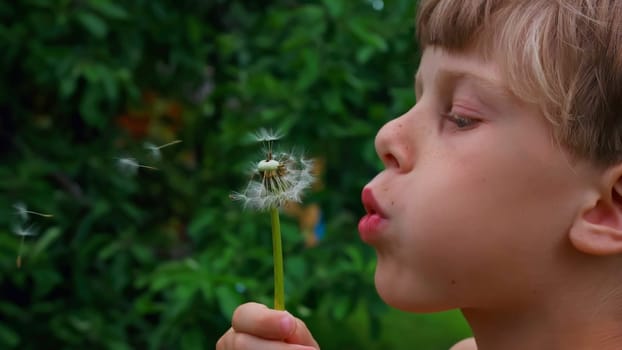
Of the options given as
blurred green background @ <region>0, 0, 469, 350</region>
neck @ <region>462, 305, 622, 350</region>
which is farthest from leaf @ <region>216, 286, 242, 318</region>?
neck @ <region>462, 305, 622, 350</region>

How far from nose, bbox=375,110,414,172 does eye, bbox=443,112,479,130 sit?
59 mm

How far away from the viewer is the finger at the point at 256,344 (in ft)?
3.93

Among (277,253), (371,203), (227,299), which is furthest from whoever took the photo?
(227,299)

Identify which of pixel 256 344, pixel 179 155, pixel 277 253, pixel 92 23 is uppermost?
pixel 92 23

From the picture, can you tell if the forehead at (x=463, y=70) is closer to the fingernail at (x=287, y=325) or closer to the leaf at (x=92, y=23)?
the fingernail at (x=287, y=325)

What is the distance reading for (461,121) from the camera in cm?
122

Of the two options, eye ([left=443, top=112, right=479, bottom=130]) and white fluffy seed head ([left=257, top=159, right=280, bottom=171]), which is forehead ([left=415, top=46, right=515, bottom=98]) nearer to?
eye ([left=443, top=112, right=479, bottom=130])

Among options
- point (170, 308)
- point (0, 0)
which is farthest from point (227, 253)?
point (0, 0)

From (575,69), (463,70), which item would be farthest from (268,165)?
(575,69)

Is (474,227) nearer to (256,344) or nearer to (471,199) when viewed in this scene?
(471,199)

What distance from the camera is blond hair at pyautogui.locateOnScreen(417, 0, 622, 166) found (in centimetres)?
117

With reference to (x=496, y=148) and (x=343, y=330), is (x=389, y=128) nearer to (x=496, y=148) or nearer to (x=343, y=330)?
(x=496, y=148)

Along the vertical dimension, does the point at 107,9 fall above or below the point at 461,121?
above

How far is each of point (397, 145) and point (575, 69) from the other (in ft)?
0.79
